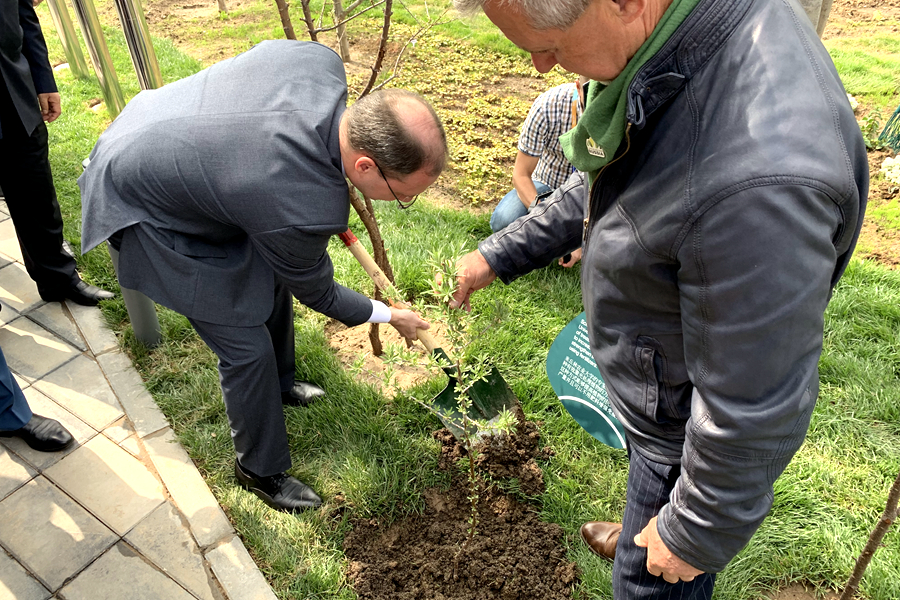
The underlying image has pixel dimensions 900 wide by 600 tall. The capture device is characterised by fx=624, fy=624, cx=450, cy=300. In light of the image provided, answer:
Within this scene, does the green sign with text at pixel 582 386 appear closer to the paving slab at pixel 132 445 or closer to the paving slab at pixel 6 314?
the paving slab at pixel 132 445

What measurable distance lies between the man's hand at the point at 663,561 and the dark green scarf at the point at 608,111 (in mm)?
1003

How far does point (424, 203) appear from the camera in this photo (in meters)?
4.93

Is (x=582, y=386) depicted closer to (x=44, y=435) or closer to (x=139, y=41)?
(x=44, y=435)

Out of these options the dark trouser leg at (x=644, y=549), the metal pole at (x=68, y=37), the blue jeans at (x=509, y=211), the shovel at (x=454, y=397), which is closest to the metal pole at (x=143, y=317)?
the shovel at (x=454, y=397)

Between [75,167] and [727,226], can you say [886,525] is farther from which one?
[75,167]

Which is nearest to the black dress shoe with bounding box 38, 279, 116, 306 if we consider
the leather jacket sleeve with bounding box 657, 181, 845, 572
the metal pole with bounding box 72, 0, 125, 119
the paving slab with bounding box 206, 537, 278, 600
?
the metal pole with bounding box 72, 0, 125, 119

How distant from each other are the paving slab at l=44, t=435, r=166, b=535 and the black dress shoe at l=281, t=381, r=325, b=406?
2.40 ft

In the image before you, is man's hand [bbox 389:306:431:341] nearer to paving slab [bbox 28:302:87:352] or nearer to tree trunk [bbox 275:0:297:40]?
tree trunk [bbox 275:0:297:40]

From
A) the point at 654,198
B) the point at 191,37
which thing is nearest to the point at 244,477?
the point at 654,198

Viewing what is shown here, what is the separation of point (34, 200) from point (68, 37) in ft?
11.5

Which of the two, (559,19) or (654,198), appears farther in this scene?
(654,198)

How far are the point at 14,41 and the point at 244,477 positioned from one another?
2.50m

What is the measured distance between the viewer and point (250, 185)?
210 centimetres

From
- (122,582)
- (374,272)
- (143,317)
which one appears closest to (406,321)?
(374,272)
